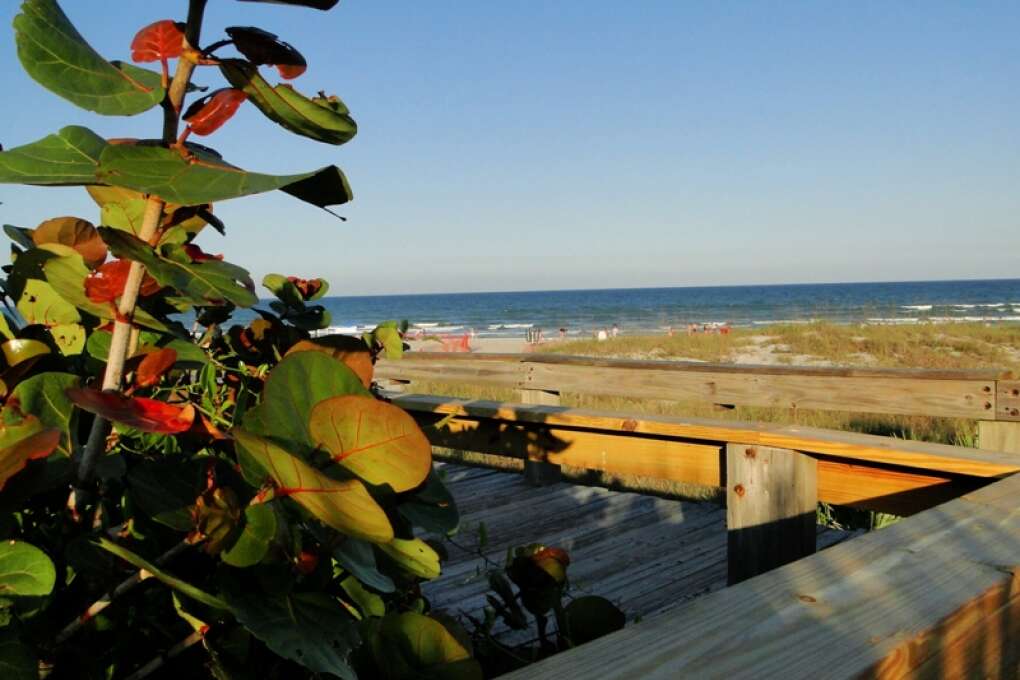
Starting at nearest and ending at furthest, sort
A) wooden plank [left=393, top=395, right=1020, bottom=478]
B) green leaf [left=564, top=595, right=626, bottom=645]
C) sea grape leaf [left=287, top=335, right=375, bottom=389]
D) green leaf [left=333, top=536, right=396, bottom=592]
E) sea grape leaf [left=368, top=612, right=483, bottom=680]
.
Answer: green leaf [left=333, top=536, right=396, bottom=592] → sea grape leaf [left=368, top=612, right=483, bottom=680] → sea grape leaf [left=287, top=335, right=375, bottom=389] → green leaf [left=564, top=595, right=626, bottom=645] → wooden plank [left=393, top=395, right=1020, bottom=478]

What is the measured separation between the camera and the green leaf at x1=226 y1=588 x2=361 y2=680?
1.84 ft

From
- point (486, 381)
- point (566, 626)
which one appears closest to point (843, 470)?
point (566, 626)

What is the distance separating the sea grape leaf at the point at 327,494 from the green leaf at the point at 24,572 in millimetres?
204

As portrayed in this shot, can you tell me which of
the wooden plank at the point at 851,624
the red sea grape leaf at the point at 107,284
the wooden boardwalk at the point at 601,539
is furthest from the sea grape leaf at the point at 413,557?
the wooden boardwalk at the point at 601,539

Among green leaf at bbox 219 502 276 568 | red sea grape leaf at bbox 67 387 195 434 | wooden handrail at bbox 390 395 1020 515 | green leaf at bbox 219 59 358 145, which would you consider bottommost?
wooden handrail at bbox 390 395 1020 515

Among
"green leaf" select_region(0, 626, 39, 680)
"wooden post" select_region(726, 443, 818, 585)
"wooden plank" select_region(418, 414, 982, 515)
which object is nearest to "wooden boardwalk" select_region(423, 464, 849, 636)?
"wooden plank" select_region(418, 414, 982, 515)

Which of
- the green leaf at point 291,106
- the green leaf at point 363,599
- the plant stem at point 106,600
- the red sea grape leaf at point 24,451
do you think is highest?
the green leaf at point 291,106

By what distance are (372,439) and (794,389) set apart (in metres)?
4.20

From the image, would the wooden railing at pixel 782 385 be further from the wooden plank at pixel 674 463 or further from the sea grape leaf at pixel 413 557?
the sea grape leaf at pixel 413 557

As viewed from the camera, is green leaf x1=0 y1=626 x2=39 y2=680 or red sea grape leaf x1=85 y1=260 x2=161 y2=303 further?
red sea grape leaf x1=85 y1=260 x2=161 y2=303

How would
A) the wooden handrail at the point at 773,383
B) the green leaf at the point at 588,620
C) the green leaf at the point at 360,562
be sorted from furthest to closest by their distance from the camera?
the wooden handrail at the point at 773,383 < the green leaf at the point at 588,620 < the green leaf at the point at 360,562

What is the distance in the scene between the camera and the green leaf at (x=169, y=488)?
2.07 ft

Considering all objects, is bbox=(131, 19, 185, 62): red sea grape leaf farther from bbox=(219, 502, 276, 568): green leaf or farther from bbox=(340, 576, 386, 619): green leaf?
bbox=(340, 576, 386, 619): green leaf

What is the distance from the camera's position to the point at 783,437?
2.19m
